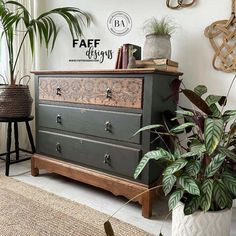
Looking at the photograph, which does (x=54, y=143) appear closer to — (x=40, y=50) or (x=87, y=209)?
(x=87, y=209)

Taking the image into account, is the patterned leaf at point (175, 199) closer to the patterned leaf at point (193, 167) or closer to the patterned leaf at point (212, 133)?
the patterned leaf at point (193, 167)

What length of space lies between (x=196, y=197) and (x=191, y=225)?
0.51 feet

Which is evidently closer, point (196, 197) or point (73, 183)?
point (196, 197)

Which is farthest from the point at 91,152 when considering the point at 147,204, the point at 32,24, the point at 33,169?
the point at 32,24

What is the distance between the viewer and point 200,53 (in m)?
2.01

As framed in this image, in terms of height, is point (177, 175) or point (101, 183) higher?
point (177, 175)

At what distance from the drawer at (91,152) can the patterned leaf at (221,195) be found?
605mm

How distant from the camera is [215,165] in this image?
1273mm

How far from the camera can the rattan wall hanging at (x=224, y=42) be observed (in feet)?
6.08

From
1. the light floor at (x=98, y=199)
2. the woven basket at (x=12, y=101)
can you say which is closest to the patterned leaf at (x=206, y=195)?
the light floor at (x=98, y=199)

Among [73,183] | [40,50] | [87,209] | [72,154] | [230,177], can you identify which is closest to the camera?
[230,177]

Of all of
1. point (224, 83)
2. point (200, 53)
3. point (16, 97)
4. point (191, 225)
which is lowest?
point (191, 225)

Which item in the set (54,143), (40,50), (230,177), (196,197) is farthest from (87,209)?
(40,50)

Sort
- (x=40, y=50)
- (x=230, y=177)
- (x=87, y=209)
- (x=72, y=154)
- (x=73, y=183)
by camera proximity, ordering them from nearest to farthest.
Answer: (x=230, y=177), (x=87, y=209), (x=72, y=154), (x=73, y=183), (x=40, y=50)
